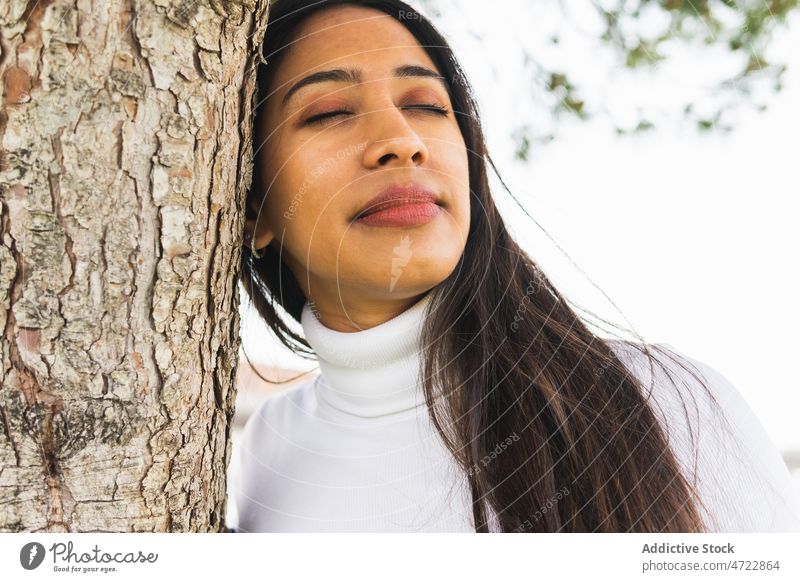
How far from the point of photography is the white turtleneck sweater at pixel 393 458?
29.3 inches

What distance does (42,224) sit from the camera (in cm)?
58

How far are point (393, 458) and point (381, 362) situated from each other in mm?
117

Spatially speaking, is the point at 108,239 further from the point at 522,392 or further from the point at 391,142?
the point at 522,392

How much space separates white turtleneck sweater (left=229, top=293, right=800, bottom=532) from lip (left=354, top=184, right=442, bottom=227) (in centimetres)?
12

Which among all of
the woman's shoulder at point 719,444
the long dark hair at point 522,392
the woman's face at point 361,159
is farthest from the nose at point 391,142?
the woman's shoulder at point 719,444

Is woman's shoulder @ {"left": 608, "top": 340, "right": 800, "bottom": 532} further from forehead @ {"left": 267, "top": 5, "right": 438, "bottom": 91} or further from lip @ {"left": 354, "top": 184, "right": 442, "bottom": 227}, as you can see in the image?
forehead @ {"left": 267, "top": 5, "right": 438, "bottom": 91}

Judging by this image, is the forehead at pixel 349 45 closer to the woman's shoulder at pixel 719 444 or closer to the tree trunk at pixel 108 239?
the tree trunk at pixel 108 239

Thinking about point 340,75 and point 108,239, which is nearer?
point 108,239

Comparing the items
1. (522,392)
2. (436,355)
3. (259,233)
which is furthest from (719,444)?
(259,233)

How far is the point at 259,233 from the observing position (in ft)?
2.84

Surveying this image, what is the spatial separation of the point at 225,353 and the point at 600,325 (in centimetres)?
45

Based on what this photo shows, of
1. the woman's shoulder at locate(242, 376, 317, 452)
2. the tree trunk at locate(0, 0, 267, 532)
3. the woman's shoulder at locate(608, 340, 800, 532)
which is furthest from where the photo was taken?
the woman's shoulder at locate(242, 376, 317, 452)

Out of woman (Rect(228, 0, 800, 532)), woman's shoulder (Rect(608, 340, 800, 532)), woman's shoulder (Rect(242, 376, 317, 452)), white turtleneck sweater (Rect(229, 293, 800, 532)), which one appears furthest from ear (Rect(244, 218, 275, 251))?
woman's shoulder (Rect(608, 340, 800, 532))

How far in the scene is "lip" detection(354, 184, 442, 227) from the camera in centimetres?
77
